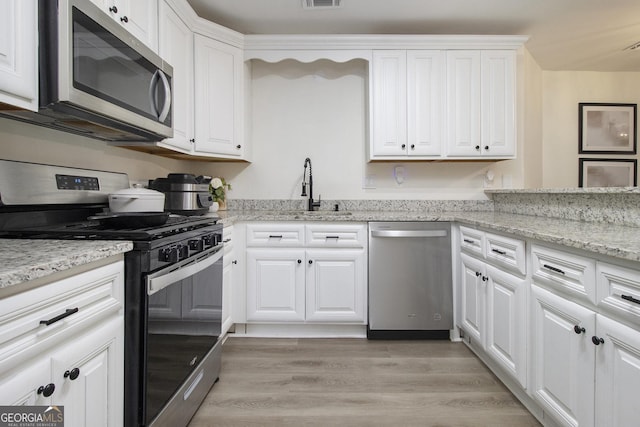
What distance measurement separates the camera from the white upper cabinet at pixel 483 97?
2.78 meters

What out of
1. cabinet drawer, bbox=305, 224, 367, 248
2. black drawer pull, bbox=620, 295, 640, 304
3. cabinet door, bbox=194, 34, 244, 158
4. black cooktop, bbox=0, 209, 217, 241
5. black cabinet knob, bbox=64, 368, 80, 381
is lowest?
black cabinet knob, bbox=64, 368, 80, 381

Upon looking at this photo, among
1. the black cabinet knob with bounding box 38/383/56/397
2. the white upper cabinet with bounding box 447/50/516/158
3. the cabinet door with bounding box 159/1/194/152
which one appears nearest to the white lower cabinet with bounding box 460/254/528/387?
the white upper cabinet with bounding box 447/50/516/158

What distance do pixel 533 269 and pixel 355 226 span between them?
1207 millimetres

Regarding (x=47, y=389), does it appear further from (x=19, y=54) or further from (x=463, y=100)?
(x=463, y=100)

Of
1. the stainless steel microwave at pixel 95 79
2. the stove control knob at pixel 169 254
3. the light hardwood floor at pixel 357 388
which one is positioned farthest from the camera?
the light hardwood floor at pixel 357 388

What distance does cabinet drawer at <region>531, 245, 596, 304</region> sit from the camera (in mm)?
1211

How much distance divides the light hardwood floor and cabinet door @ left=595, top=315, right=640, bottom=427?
585 mm

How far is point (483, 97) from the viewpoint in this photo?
2.79m

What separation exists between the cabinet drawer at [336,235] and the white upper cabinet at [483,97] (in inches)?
45.1

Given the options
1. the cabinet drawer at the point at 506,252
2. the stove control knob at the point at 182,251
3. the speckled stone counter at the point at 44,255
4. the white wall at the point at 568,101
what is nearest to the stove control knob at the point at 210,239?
the stove control knob at the point at 182,251

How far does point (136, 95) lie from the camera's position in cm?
161

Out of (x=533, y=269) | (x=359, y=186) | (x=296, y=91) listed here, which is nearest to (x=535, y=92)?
(x=359, y=186)

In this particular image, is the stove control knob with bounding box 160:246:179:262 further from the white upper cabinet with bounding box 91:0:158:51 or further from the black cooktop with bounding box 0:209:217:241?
the white upper cabinet with bounding box 91:0:158:51

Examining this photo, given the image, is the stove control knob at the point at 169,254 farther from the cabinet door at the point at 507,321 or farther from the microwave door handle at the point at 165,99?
the cabinet door at the point at 507,321
